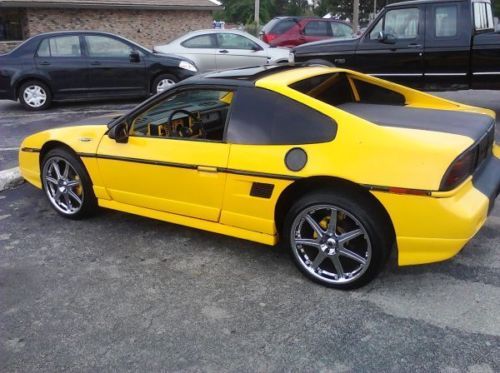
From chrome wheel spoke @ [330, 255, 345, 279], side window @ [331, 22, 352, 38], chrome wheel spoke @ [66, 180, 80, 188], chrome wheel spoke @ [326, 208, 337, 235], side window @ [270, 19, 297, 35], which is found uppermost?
side window @ [270, 19, 297, 35]

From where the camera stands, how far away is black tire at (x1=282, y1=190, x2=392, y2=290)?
332 cm

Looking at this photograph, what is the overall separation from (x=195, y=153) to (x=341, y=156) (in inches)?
43.4

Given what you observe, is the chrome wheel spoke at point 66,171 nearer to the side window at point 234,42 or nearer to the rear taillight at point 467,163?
the rear taillight at point 467,163

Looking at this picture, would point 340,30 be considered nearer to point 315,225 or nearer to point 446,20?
Result: point 446,20

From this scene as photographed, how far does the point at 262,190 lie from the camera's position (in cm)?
362

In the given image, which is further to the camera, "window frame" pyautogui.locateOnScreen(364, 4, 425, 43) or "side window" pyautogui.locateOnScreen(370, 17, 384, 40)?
"side window" pyautogui.locateOnScreen(370, 17, 384, 40)

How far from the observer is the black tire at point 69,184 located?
470 cm

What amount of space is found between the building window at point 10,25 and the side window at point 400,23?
710 inches

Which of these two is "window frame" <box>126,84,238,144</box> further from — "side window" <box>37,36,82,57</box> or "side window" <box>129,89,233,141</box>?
"side window" <box>37,36,82,57</box>

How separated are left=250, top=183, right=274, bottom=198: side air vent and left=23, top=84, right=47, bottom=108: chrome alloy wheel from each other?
27.2ft

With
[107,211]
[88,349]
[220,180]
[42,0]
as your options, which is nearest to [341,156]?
[220,180]

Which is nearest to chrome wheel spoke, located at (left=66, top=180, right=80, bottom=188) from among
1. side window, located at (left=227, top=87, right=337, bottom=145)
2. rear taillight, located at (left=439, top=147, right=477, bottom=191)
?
side window, located at (left=227, top=87, right=337, bottom=145)

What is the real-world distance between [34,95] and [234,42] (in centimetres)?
482

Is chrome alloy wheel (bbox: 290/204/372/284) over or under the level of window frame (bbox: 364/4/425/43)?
under
